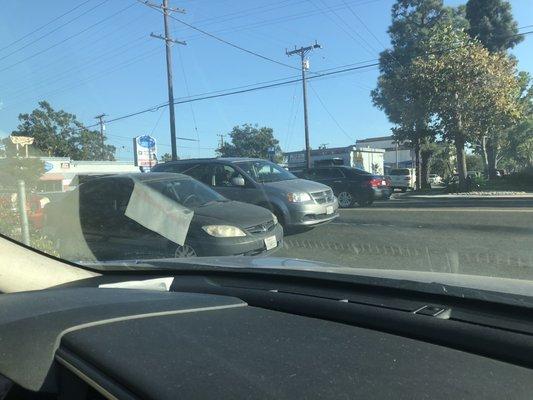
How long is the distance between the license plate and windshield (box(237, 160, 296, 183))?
3308 millimetres

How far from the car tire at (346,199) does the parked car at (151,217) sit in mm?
9708

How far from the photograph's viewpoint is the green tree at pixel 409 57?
32438 mm

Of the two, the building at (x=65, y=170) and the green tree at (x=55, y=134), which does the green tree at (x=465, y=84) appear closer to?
the building at (x=65, y=170)

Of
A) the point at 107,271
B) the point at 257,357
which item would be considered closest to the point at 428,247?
the point at 107,271

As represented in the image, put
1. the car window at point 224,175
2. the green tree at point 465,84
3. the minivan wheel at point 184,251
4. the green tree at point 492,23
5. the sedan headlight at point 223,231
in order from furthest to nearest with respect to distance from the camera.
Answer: the green tree at point 492,23 → the green tree at point 465,84 → the car window at point 224,175 → the sedan headlight at point 223,231 → the minivan wheel at point 184,251

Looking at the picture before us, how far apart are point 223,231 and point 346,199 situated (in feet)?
36.2

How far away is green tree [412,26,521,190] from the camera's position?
26.8m

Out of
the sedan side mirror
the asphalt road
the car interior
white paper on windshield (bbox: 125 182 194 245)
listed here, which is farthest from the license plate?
the car interior

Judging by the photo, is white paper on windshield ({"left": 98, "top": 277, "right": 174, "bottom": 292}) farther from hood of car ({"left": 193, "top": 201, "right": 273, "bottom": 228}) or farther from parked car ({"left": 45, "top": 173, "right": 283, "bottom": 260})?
hood of car ({"left": 193, "top": 201, "right": 273, "bottom": 228})

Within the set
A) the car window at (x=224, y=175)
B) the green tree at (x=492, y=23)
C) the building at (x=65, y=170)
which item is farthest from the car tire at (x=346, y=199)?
the green tree at (x=492, y=23)

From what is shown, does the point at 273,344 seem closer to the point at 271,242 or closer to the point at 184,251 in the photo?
the point at 184,251

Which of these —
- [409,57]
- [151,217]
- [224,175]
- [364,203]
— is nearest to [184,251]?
[151,217]

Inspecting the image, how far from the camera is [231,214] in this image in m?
6.72

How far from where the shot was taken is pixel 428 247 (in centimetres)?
764
